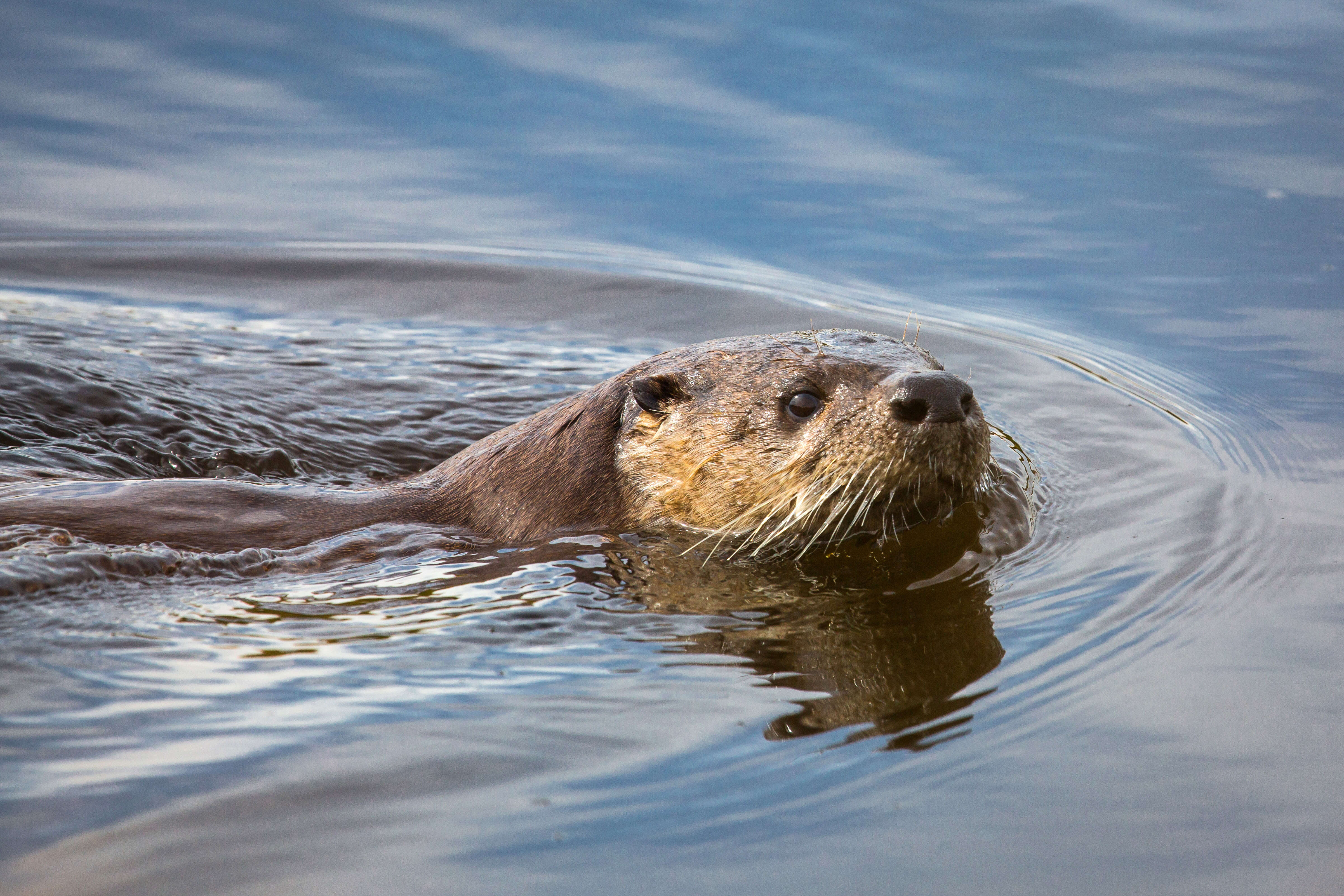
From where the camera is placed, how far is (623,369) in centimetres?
598

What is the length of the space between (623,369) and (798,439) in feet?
7.29

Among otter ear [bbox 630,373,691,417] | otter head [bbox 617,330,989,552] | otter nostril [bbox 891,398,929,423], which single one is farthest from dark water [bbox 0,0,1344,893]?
otter nostril [bbox 891,398,929,423]

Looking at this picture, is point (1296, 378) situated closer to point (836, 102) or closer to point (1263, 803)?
point (1263, 803)

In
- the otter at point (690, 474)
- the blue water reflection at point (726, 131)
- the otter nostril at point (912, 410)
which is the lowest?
the otter at point (690, 474)

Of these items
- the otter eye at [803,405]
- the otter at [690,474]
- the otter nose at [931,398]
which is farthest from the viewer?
the otter eye at [803,405]

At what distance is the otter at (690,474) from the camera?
3682 millimetres

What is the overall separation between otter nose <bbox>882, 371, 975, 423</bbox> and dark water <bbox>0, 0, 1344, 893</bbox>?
0.52m

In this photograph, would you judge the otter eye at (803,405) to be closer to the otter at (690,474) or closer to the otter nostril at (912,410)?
the otter at (690,474)

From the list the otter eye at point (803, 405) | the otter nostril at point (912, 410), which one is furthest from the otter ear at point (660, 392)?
the otter nostril at point (912, 410)

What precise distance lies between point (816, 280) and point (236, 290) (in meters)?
2.94

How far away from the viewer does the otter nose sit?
3549mm

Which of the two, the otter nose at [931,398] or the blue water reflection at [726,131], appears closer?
the otter nose at [931,398]

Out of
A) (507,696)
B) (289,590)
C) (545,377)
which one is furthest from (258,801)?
(545,377)

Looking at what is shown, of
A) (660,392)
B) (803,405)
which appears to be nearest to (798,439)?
(803,405)
